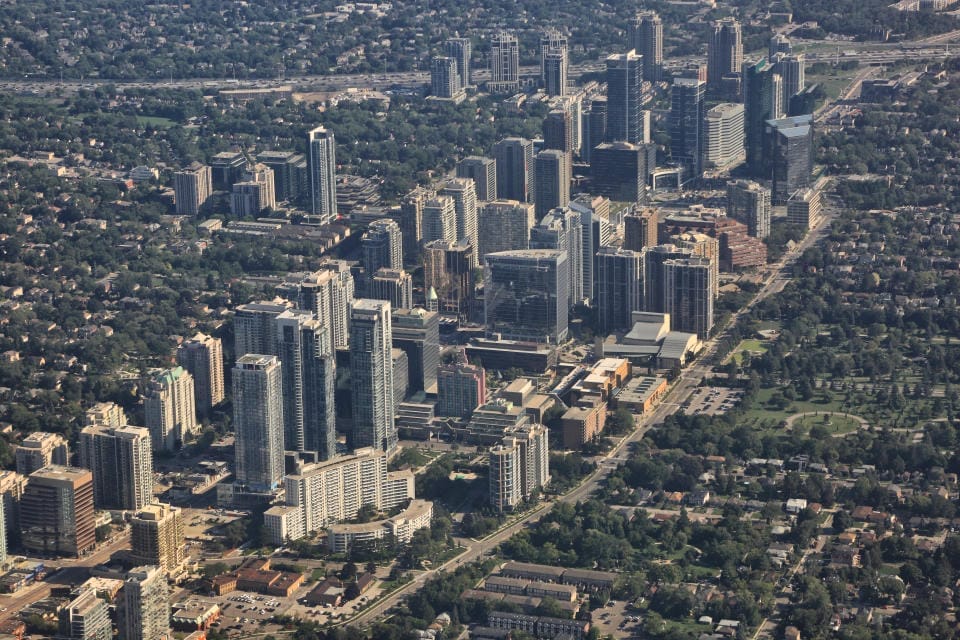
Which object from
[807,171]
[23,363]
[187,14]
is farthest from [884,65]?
[23,363]

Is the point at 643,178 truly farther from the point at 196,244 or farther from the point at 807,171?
the point at 196,244

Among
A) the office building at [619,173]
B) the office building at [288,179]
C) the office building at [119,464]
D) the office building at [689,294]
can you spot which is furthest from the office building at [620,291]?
the office building at [288,179]

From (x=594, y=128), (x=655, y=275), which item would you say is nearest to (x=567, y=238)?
(x=655, y=275)

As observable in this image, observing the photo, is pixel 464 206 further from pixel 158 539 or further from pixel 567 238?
pixel 158 539

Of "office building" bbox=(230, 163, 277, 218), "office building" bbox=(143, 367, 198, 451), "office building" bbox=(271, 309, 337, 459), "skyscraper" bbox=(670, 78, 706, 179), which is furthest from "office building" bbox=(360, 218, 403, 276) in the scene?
"skyscraper" bbox=(670, 78, 706, 179)

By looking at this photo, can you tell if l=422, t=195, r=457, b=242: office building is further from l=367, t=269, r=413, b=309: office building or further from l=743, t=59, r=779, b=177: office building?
l=743, t=59, r=779, b=177: office building

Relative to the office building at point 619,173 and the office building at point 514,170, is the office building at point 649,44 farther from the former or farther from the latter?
the office building at point 514,170
